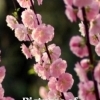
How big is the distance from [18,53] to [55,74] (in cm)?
117

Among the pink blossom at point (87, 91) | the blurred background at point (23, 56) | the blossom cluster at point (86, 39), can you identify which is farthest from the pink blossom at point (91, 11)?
the blurred background at point (23, 56)

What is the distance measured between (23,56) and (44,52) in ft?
3.67

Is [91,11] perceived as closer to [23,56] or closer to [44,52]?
[44,52]

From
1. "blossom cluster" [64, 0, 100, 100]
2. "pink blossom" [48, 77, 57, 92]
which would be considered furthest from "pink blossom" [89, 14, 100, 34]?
"pink blossom" [48, 77, 57, 92]

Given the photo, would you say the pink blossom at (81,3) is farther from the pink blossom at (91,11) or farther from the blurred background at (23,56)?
the blurred background at (23,56)

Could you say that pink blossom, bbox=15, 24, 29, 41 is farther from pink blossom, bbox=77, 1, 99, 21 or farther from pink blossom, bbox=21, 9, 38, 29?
pink blossom, bbox=77, 1, 99, 21

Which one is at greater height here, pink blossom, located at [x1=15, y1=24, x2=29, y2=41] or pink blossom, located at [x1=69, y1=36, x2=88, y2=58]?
pink blossom, located at [x1=15, y1=24, x2=29, y2=41]

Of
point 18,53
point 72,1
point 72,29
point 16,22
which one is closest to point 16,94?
point 18,53

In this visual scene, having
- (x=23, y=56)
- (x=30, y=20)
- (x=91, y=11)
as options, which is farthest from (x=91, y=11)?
(x=23, y=56)

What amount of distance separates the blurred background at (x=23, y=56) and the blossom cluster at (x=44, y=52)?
1.08 m

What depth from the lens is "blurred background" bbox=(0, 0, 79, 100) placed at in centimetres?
163

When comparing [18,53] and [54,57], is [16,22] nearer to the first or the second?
[54,57]

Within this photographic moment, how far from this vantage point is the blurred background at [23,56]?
163 centimetres

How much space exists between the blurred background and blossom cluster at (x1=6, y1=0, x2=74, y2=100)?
3.55 ft
